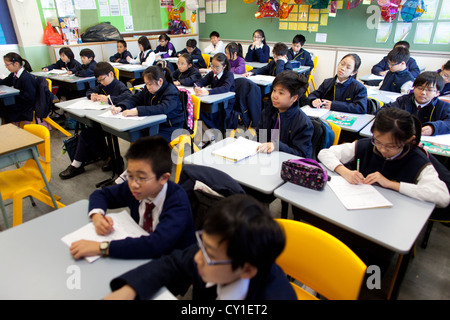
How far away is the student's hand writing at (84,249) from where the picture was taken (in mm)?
1036

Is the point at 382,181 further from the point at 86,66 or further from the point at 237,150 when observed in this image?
the point at 86,66

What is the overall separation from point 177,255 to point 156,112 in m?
1.92

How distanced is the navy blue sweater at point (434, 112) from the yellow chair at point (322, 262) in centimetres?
183

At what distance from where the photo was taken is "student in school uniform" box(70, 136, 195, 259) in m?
1.05

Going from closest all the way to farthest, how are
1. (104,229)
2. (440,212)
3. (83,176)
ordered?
(104,229)
(440,212)
(83,176)

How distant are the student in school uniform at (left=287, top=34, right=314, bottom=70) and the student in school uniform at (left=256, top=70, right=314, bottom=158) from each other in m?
3.93

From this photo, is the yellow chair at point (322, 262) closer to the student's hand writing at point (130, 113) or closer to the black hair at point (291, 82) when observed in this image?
the black hair at point (291, 82)

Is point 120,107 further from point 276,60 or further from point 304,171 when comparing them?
point 276,60

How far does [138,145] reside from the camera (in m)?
1.23

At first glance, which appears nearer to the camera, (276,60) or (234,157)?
(234,157)

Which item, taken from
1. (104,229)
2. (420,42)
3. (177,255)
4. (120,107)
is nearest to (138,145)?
(104,229)

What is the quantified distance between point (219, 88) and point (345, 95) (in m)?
1.42

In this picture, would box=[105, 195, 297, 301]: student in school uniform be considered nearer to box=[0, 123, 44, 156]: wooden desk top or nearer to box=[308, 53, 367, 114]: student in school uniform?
box=[0, 123, 44, 156]: wooden desk top

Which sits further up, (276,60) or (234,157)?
(276,60)
